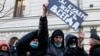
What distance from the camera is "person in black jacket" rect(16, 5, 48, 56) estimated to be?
404 centimetres

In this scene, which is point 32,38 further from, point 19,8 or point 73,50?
point 19,8

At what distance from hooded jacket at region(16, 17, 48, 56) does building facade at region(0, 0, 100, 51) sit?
7.71 m

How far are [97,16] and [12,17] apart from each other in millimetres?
4246

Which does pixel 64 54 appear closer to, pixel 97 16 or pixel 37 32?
pixel 37 32

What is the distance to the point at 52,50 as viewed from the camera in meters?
4.16

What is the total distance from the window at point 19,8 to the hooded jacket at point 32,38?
9.69m

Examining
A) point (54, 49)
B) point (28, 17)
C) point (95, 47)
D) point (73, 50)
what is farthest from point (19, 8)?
point (54, 49)

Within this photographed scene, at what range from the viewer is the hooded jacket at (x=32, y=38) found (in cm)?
403

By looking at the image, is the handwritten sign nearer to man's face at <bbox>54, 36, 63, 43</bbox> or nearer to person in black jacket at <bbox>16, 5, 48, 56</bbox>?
man's face at <bbox>54, 36, 63, 43</bbox>

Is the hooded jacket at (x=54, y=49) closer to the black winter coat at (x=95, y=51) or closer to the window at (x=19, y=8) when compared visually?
the black winter coat at (x=95, y=51)

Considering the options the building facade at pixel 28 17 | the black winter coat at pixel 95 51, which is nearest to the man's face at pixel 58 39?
the black winter coat at pixel 95 51

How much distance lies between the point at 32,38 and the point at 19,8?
10091mm

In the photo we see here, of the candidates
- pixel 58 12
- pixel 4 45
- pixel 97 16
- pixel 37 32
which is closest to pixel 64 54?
pixel 37 32

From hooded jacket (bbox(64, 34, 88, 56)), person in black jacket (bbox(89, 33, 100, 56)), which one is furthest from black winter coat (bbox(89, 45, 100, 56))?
hooded jacket (bbox(64, 34, 88, 56))
